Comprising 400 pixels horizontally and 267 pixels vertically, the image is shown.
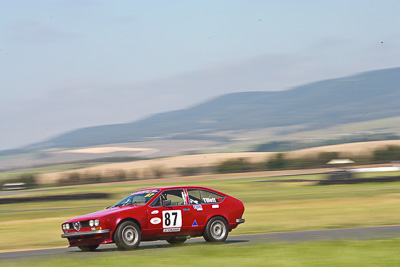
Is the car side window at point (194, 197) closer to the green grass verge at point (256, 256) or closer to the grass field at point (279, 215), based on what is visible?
the green grass verge at point (256, 256)

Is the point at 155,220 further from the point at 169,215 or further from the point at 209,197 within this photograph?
the point at 209,197

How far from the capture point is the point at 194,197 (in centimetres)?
Answer: 1531

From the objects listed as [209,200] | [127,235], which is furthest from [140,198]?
[209,200]

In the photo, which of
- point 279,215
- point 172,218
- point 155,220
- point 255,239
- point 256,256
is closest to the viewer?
point 256,256

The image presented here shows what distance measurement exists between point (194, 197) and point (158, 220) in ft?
3.96

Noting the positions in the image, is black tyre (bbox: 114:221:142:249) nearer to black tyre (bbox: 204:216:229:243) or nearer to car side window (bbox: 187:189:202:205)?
car side window (bbox: 187:189:202:205)

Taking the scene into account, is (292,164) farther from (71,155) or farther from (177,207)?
(71,155)

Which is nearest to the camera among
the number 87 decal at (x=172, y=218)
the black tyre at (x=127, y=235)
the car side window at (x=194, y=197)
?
the black tyre at (x=127, y=235)

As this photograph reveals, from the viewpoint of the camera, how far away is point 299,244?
14242 mm

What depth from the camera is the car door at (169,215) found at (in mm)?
14461

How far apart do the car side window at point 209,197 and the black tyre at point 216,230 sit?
414mm

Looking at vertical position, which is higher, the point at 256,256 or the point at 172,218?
the point at 172,218

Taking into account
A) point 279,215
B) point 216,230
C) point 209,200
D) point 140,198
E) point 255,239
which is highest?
point 140,198

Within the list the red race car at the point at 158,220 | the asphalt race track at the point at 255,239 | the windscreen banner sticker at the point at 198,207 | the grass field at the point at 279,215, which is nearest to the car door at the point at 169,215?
the red race car at the point at 158,220
